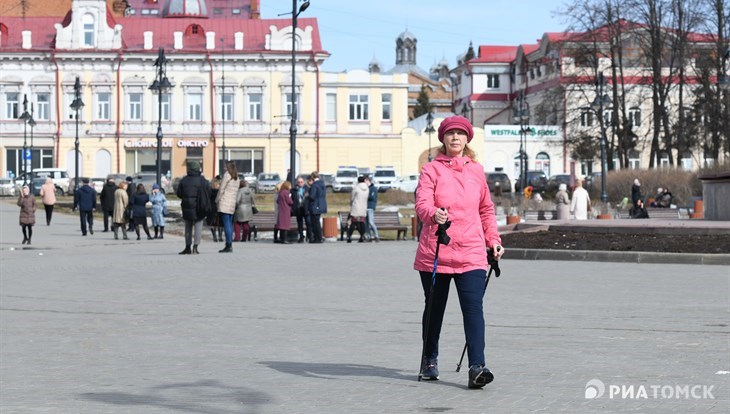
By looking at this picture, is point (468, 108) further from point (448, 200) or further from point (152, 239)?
point (448, 200)

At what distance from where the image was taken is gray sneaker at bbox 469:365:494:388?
8.95 metres

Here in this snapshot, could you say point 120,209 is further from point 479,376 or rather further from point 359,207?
point 479,376

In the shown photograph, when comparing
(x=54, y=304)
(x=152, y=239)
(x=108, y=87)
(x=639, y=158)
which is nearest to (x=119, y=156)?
(x=108, y=87)

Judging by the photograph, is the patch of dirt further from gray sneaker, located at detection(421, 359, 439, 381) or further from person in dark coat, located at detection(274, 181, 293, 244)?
gray sneaker, located at detection(421, 359, 439, 381)

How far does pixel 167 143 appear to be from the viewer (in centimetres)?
8975

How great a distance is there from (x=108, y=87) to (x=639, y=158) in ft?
123

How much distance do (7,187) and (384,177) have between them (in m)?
21.6

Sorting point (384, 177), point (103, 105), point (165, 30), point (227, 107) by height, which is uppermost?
point (165, 30)

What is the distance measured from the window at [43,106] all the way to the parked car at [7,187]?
32.5 feet

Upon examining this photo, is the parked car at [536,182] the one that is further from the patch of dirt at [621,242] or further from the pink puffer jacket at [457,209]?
the pink puffer jacket at [457,209]

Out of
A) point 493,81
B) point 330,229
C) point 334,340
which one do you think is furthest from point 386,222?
point 493,81

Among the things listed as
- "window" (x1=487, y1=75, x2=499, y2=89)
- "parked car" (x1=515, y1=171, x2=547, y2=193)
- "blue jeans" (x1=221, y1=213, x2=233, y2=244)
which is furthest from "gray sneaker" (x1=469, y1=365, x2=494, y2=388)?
"window" (x1=487, y1=75, x2=499, y2=89)

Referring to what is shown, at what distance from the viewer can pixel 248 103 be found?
90812 mm

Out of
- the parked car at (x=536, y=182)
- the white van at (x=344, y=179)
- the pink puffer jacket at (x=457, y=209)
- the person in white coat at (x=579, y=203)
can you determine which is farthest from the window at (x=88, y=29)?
the pink puffer jacket at (x=457, y=209)
